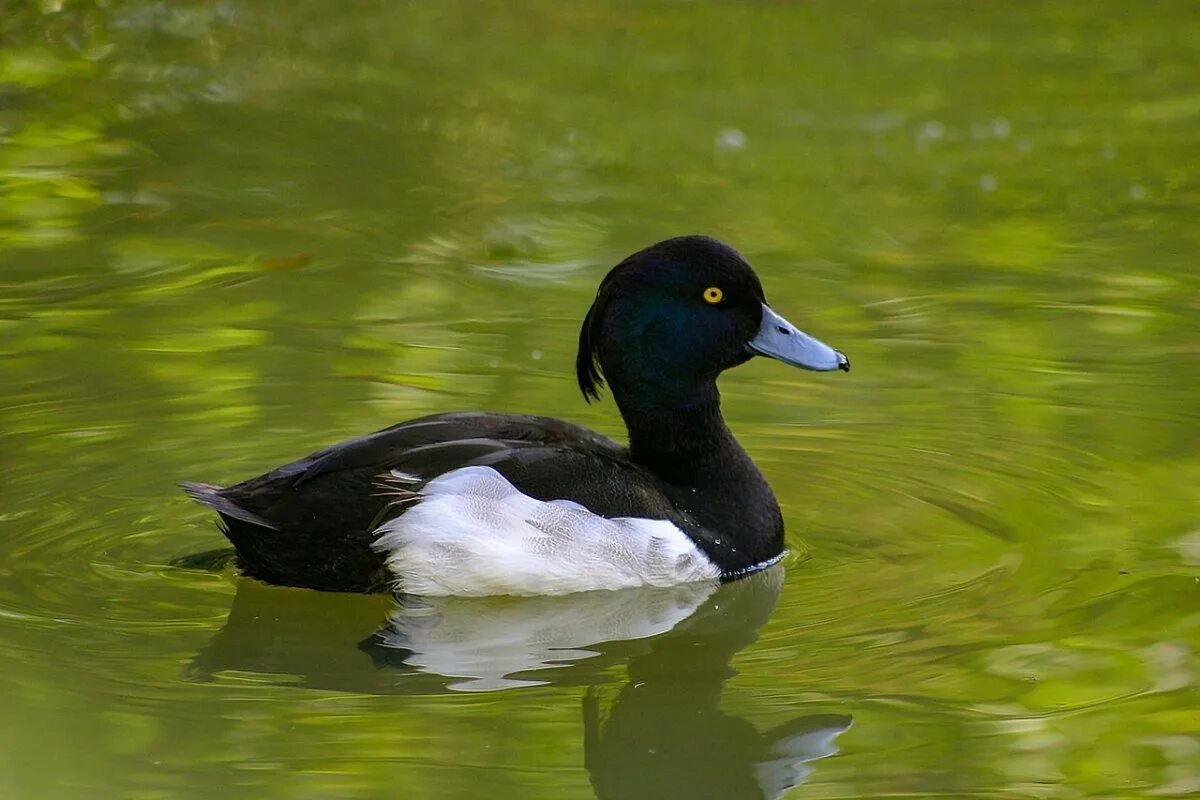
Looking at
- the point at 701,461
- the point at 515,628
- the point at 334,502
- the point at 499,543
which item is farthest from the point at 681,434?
the point at 334,502

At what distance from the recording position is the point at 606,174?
10.9 m

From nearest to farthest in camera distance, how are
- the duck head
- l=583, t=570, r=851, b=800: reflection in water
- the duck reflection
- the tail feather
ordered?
l=583, t=570, r=851, b=800: reflection in water < the duck reflection < the tail feather < the duck head

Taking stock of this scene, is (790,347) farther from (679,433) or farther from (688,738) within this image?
(688,738)

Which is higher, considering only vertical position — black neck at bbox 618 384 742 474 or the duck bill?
the duck bill

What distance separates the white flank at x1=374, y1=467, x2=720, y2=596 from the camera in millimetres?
5957

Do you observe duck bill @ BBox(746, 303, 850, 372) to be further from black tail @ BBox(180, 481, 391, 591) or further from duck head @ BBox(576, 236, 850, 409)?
black tail @ BBox(180, 481, 391, 591)

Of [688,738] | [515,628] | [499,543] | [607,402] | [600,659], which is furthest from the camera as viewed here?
[607,402]

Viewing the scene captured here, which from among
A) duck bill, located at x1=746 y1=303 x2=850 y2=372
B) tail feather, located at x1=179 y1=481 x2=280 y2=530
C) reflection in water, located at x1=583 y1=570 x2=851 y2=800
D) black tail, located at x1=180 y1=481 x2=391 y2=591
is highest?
duck bill, located at x1=746 y1=303 x2=850 y2=372

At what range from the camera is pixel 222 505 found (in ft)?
19.6

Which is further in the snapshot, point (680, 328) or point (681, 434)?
point (681, 434)

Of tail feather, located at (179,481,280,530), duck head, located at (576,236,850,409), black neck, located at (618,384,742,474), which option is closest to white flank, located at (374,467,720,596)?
tail feather, located at (179,481,280,530)

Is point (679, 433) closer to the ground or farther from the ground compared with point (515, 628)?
farther from the ground

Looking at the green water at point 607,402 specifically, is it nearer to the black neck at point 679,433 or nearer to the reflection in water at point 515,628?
the reflection in water at point 515,628

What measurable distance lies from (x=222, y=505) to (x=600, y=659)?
131 cm
